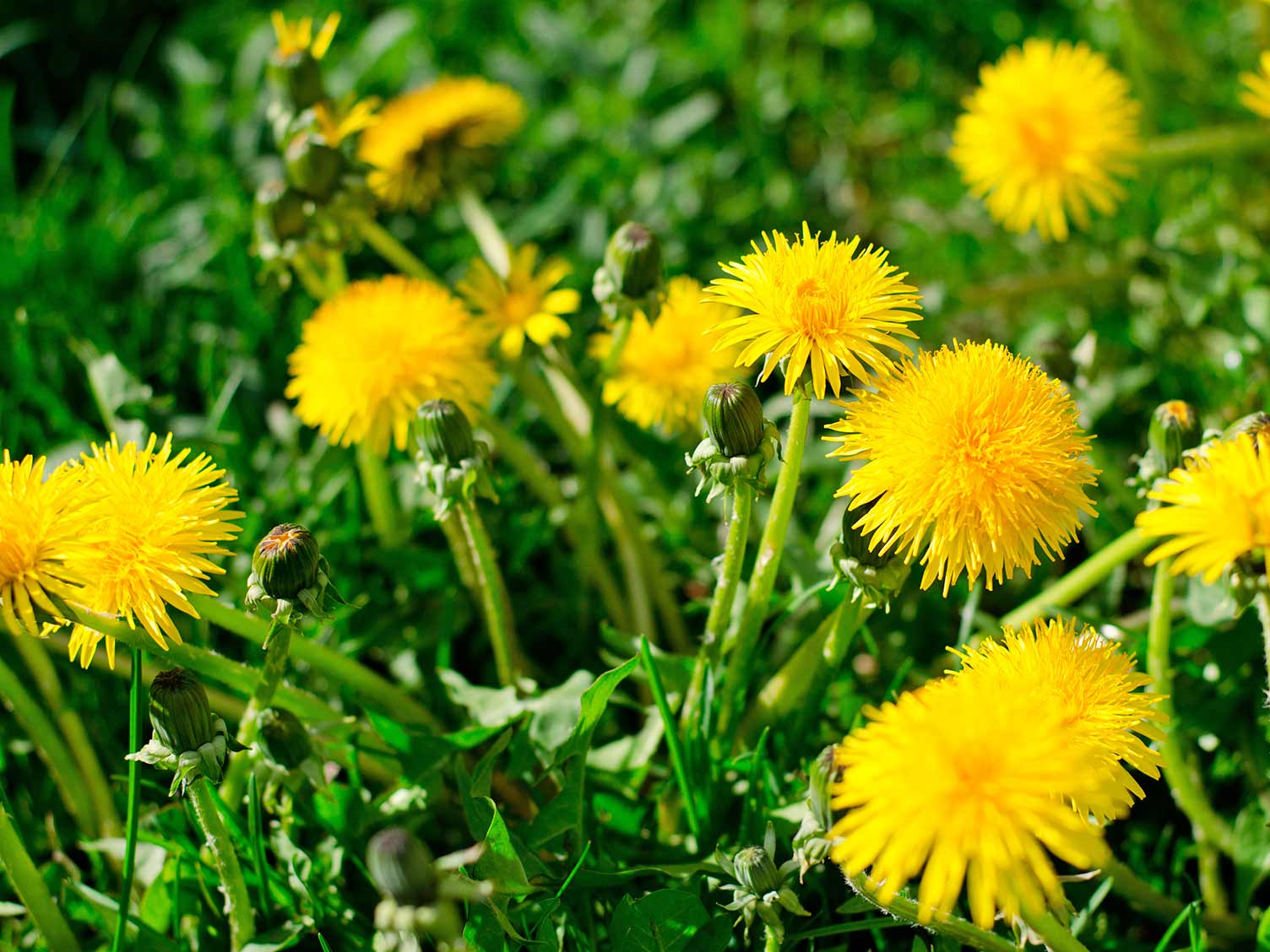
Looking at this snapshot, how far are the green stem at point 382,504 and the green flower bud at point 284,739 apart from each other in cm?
55

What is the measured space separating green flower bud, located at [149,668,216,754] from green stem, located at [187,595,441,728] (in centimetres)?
14

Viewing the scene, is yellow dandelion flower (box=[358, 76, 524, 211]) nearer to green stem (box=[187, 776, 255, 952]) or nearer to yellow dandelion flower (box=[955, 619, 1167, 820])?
green stem (box=[187, 776, 255, 952])

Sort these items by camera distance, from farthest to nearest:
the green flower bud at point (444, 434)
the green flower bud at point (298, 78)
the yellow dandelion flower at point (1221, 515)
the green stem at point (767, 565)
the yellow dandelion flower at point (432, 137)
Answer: the yellow dandelion flower at point (432, 137) < the green flower bud at point (298, 78) < the green flower bud at point (444, 434) < the green stem at point (767, 565) < the yellow dandelion flower at point (1221, 515)

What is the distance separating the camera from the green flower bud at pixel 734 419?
119cm

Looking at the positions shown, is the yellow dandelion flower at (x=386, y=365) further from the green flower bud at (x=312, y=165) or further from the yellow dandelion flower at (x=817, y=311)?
the yellow dandelion flower at (x=817, y=311)

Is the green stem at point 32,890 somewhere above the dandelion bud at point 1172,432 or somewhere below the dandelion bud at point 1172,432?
below

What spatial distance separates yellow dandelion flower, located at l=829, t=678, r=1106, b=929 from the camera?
34.9 inches

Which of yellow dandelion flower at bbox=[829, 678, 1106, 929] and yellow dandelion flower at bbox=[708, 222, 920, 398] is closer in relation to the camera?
yellow dandelion flower at bbox=[829, 678, 1106, 929]

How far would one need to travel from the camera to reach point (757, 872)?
3.77ft

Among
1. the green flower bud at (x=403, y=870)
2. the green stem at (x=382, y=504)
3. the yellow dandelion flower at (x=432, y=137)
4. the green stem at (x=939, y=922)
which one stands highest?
the yellow dandelion flower at (x=432, y=137)

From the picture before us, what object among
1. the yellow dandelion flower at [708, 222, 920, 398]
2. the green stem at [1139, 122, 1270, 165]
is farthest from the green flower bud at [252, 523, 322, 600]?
the green stem at [1139, 122, 1270, 165]

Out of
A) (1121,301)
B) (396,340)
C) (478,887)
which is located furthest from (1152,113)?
(478,887)

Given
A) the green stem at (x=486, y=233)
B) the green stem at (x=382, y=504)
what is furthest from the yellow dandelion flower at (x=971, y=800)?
the green stem at (x=486, y=233)

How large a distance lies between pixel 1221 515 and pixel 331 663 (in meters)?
1.05
